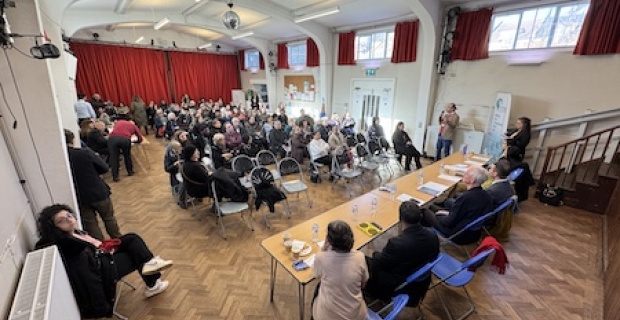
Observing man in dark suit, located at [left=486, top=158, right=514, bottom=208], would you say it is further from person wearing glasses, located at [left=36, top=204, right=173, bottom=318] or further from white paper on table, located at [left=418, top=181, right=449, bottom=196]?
person wearing glasses, located at [left=36, top=204, right=173, bottom=318]

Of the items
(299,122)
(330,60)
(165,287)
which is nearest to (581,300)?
→ (165,287)

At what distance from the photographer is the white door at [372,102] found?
8391mm

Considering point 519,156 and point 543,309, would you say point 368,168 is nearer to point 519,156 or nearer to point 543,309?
point 519,156

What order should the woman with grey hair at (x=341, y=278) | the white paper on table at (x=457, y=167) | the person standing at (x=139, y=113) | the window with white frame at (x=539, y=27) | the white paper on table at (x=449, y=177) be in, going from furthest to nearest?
the person standing at (x=139, y=113)
the window with white frame at (x=539, y=27)
the white paper on table at (x=457, y=167)
the white paper on table at (x=449, y=177)
the woman with grey hair at (x=341, y=278)

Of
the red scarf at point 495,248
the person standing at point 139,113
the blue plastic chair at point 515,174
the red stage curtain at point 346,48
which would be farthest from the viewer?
the person standing at point 139,113

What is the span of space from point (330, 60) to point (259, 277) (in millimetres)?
8494

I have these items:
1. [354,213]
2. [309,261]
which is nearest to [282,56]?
[354,213]

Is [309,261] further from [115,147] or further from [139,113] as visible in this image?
[139,113]

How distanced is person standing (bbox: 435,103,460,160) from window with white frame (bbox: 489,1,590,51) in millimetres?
1609

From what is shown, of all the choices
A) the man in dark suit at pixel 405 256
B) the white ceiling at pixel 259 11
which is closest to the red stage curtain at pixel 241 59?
the white ceiling at pixel 259 11

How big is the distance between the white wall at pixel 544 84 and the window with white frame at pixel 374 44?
216 cm

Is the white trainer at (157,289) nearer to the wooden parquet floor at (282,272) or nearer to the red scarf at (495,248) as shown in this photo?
the wooden parquet floor at (282,272)

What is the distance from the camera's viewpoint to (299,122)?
760cm

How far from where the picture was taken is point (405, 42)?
7.46 m
